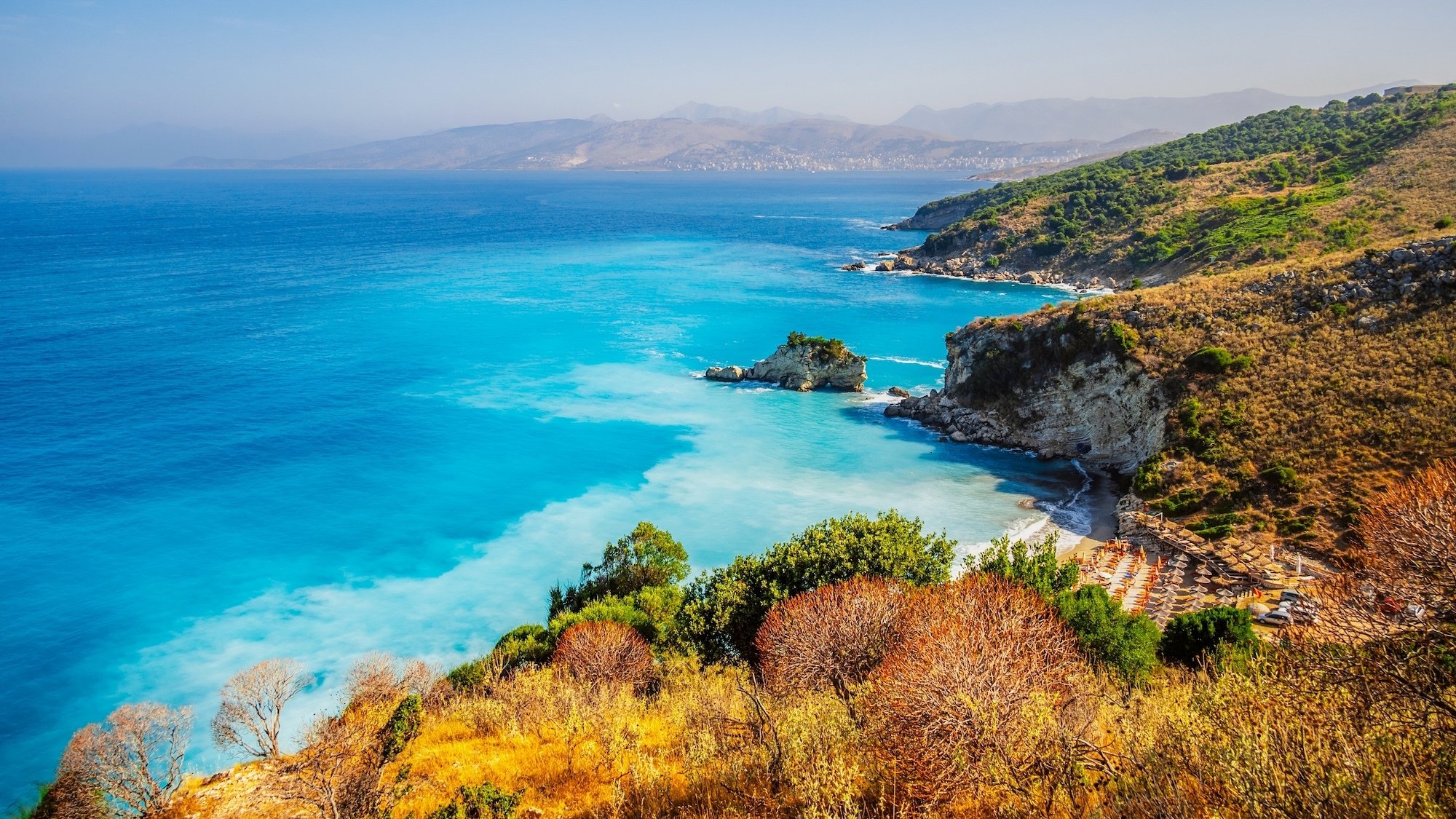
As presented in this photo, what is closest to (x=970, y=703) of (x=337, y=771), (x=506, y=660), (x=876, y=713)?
(x=876, y=713)

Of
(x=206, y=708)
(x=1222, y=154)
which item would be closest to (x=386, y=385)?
(x=206, y=708)

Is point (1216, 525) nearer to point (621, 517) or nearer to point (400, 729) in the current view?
point (621, 517)

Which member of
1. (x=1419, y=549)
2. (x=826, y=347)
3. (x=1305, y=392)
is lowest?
(x=826, y=347)

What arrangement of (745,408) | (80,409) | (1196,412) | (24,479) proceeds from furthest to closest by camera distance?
1. (745,408)
2. (80,409)
3. (24,479)
4. (1196,412)

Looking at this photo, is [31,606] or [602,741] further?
[31,606]

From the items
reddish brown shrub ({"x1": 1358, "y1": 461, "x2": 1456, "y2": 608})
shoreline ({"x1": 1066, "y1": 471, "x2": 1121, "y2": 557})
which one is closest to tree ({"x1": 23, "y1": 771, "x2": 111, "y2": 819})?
reddish brown shrub ({"x1": 1358, "y1": 461, "x2": 1456, "y2": 608})

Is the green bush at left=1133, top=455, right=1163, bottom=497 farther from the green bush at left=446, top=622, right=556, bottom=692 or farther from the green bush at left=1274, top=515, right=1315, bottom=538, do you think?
the green bush at left=446, top=622, right=556, bottom=692

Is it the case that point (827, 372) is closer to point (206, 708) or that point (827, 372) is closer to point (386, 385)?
point (386, 385)
